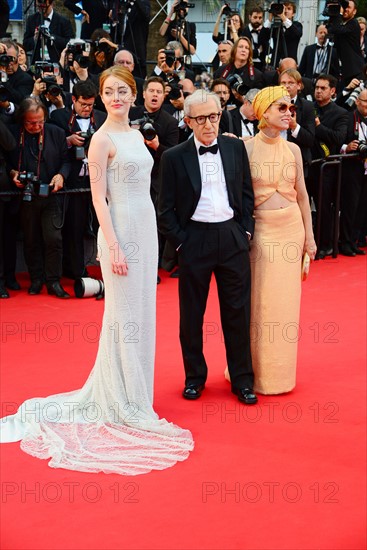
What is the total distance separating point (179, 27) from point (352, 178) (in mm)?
3010

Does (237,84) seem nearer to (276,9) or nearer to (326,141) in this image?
(326,141)

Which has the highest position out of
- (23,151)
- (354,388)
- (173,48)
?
(173,48)

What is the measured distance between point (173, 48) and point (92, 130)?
2650mm

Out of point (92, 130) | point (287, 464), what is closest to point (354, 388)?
point (287, 464)

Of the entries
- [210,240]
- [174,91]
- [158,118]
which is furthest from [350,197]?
[210,240]

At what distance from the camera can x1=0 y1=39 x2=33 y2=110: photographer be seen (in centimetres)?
805

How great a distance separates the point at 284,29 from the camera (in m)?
10.8

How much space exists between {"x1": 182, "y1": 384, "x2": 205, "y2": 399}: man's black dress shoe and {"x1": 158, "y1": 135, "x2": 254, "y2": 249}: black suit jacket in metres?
0.80

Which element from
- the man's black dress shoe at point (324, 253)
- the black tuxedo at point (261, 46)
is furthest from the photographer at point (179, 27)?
the man's black dress shoe at point (324, 253)

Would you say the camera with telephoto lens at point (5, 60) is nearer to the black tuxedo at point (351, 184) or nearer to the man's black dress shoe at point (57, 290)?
the man's black dress shoe at point (57, 290)

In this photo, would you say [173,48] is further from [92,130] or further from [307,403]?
[307,403]

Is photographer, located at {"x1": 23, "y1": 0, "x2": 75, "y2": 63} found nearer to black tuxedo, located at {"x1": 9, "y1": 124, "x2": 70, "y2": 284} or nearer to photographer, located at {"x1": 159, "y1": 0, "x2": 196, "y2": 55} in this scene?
photographer, located at {"x1": 159, "y1": 0, "x2": 196, "y2": 55}

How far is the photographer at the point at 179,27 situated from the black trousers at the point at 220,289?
20.5ft

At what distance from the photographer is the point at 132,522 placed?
379 cm
